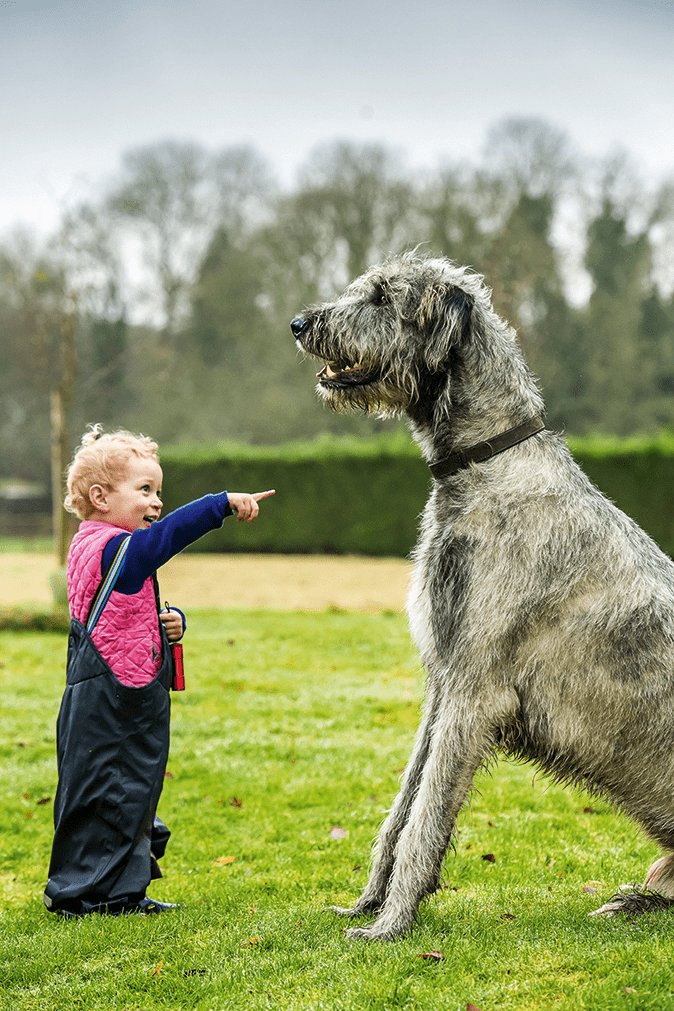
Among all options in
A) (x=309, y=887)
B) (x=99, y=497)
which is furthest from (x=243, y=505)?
(x=309, y=887)

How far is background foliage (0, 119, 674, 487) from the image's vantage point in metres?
34.6

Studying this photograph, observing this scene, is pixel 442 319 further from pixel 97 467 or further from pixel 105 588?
pixel 105 588

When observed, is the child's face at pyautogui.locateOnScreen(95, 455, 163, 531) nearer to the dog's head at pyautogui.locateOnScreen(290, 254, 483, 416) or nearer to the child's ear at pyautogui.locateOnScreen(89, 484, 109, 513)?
the child's ear at pyautogui.locateOnScreen(89, 484, 109, 513)

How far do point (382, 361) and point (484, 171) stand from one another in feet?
115

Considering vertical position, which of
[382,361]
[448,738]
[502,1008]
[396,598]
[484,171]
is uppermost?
[484,171]

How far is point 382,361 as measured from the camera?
3.54 meters

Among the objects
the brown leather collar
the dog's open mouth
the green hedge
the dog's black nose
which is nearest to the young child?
the dog's open mouth

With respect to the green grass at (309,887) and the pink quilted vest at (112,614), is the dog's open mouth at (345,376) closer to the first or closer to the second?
the pink quilted vest at (112,614)

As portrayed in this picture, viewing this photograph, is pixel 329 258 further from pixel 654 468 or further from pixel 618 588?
pixel 618 588

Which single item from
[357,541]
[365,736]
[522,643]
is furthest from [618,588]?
[357,541]

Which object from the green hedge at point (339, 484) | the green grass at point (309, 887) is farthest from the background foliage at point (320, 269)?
the green grass at point (309, 887)

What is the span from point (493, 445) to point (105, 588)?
1.84 metres

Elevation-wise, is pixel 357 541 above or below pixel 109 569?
below

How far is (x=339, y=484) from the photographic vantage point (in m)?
24.7
